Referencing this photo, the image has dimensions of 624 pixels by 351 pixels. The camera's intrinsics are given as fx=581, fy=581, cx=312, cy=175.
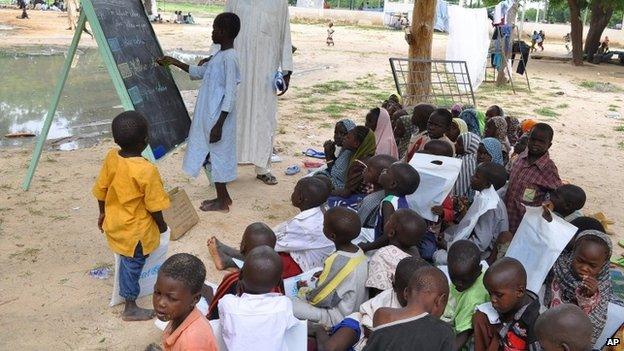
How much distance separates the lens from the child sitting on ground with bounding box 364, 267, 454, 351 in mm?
2086

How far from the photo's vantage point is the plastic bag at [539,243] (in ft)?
9.75

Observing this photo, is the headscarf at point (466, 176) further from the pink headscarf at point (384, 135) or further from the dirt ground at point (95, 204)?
the dirt ground at point (95, 204)

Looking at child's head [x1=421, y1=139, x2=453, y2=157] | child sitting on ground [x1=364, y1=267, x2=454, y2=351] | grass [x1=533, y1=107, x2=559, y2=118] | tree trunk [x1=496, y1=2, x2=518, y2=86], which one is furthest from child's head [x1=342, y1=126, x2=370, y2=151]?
tree trunk [x1=496, y1=2, x2=518, y2=86]

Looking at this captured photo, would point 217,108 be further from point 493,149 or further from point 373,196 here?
point 493,149

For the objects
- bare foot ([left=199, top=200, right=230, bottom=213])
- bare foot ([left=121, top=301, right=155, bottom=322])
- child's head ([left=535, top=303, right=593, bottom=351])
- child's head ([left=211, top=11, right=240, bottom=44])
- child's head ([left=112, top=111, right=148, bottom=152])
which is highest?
child's head ([left=211, top=11, right=240, bottom=44])

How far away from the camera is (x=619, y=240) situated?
15.2 feet

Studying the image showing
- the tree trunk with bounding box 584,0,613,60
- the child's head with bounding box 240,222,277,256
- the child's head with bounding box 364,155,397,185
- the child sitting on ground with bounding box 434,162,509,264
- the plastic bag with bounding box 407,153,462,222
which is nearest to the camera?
the child's head with bounding box 240,222,277,256

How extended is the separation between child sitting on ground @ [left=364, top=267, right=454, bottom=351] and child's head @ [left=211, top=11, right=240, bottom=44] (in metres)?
2.75

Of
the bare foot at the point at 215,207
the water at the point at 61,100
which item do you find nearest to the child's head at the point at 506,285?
the bare foot at the point at 215,207

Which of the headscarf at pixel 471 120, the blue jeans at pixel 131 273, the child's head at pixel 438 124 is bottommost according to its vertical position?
the blue jeans at pixel 131 273

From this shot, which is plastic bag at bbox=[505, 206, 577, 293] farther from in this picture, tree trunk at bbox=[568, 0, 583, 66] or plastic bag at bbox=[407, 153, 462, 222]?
tree trunk at bbox=[568, 0, 583, 66]

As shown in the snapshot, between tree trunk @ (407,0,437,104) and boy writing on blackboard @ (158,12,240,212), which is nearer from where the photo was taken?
boy writing on blackboard @ (158,12,240,212)

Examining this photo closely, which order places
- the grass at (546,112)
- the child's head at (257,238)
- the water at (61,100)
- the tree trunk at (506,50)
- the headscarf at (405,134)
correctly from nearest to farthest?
the child's head at (257,238)
the headscarf at (405,134)
the water at (61,100)
the grass at (546,112)
the tree trunk at (506,50)

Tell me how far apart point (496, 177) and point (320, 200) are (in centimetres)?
126
